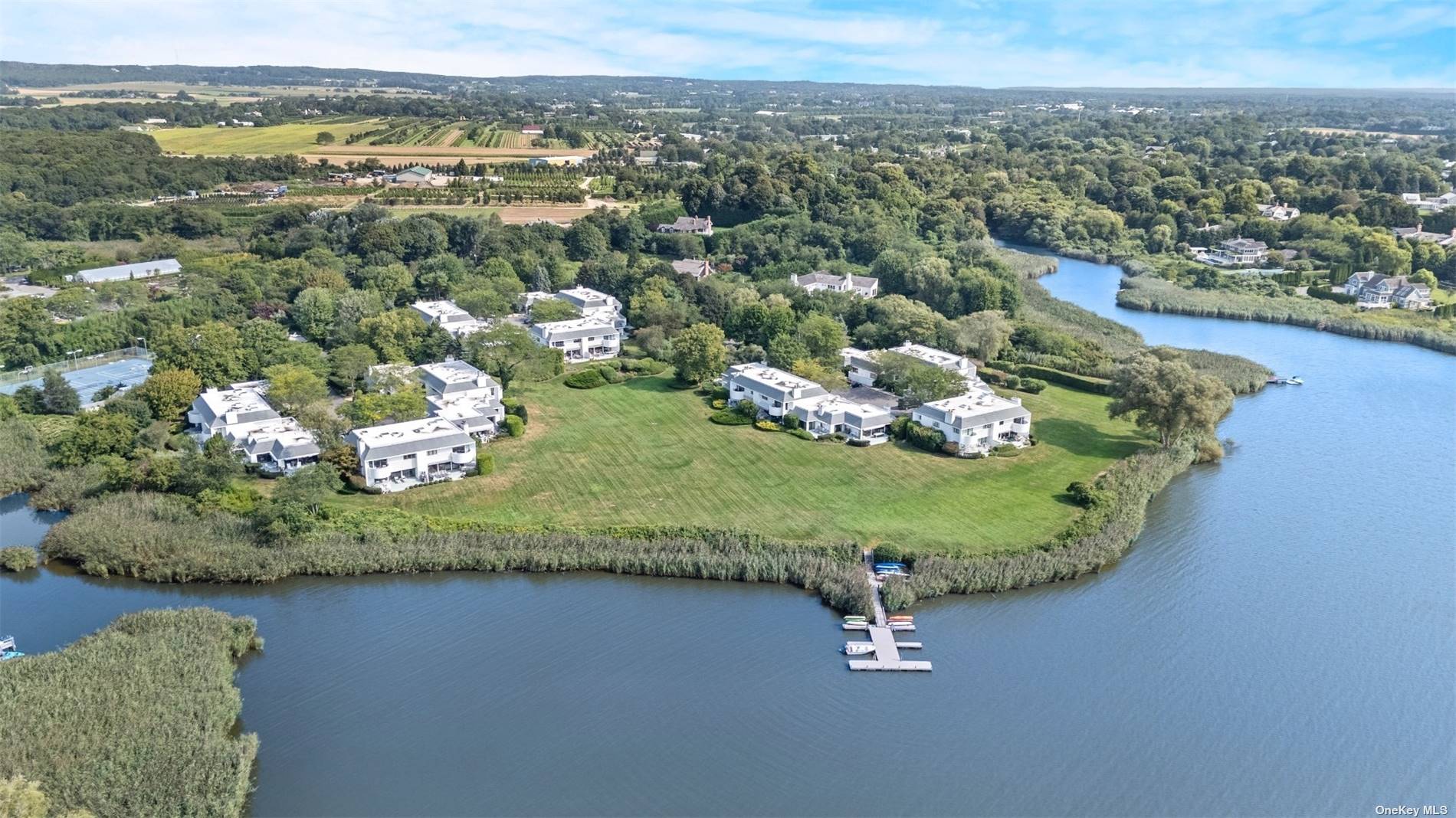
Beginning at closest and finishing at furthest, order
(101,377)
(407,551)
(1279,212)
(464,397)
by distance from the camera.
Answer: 1. (407,551)
2. (464,397)
3. (101,377)
4. (1279,212)


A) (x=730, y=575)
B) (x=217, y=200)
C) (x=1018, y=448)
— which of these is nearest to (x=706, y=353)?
(x=1018, y=448)

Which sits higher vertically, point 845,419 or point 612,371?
point 845,419

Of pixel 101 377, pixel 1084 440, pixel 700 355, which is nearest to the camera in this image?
pixel 1084 440

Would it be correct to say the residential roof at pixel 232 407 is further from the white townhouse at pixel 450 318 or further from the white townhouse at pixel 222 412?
the white townhouse at pixel 450 318

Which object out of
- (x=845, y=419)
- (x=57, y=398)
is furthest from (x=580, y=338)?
(x=57, y=398)

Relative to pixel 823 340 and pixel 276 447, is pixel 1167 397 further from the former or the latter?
pixel 276 447

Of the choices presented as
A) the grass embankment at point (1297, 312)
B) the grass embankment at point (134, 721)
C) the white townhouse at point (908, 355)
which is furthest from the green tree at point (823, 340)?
the grass embankment at point (1297, 312)
